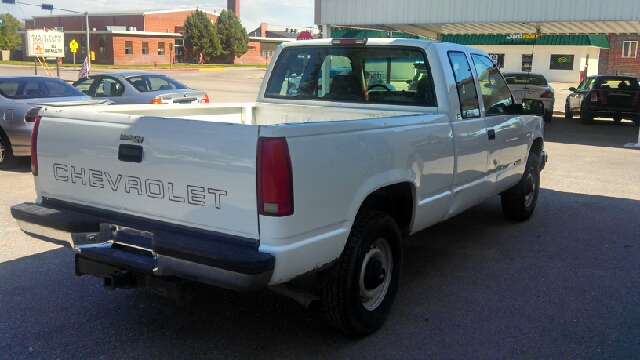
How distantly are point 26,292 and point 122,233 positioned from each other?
1573 mm

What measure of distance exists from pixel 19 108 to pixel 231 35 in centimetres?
6343

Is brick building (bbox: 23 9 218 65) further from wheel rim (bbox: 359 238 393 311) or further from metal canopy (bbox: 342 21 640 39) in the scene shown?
wheel rim (bbox: 359 238 393 311)

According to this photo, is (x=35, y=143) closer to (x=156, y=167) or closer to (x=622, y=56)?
(x=156, y=167)

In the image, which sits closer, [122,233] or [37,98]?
[122,233]

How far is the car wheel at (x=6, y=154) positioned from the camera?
9859 millimetres

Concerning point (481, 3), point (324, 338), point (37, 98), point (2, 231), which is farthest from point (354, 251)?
point (481, 3)

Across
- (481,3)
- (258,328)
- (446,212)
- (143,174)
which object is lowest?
(258,328)

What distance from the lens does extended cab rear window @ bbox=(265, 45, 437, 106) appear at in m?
5.19

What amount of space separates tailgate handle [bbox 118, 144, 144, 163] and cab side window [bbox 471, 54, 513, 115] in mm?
3265

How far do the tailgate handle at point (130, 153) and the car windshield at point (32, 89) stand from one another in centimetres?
738

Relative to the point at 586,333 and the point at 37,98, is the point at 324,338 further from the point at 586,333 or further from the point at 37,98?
the point at 37,98

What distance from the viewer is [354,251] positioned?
3.76 meters

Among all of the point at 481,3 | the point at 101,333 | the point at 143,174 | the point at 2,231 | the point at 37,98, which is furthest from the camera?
the point at 481,3

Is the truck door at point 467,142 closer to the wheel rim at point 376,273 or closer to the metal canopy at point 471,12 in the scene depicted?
the wheel rim at point 376,273
